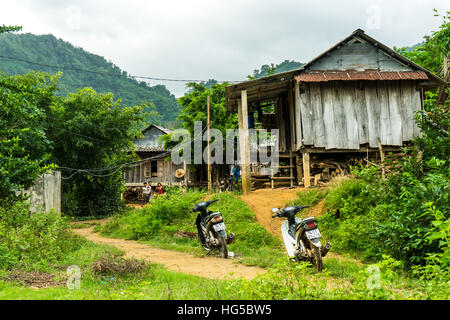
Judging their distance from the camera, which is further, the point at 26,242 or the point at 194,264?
the point at 194,264

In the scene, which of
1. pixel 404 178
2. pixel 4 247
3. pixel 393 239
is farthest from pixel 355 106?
pixel 4 247

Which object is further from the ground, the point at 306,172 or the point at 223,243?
the point at 306,172

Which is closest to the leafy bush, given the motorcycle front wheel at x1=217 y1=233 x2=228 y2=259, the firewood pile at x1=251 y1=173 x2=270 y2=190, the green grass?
the green grass

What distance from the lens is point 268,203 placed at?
11.5 meters

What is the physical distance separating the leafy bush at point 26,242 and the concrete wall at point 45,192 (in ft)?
12.9

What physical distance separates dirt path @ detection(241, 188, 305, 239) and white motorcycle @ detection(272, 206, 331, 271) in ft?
10.6

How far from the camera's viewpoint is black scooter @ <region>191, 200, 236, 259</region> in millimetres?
8094

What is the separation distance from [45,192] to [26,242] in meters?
7.00

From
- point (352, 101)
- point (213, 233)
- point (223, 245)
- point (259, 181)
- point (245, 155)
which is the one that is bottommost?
point (223, 245)

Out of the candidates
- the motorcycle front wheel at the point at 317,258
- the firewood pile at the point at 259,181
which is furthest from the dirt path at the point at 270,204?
the motorcycle front wheel at the point at 317,258

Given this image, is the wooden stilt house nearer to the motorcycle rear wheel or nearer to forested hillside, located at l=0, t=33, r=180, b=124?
the motorcycle rear wheel

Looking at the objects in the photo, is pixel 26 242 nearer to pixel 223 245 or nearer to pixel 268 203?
pixel 223 245

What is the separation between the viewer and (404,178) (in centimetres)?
698

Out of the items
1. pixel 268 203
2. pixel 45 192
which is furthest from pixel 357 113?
pixel 45 192
